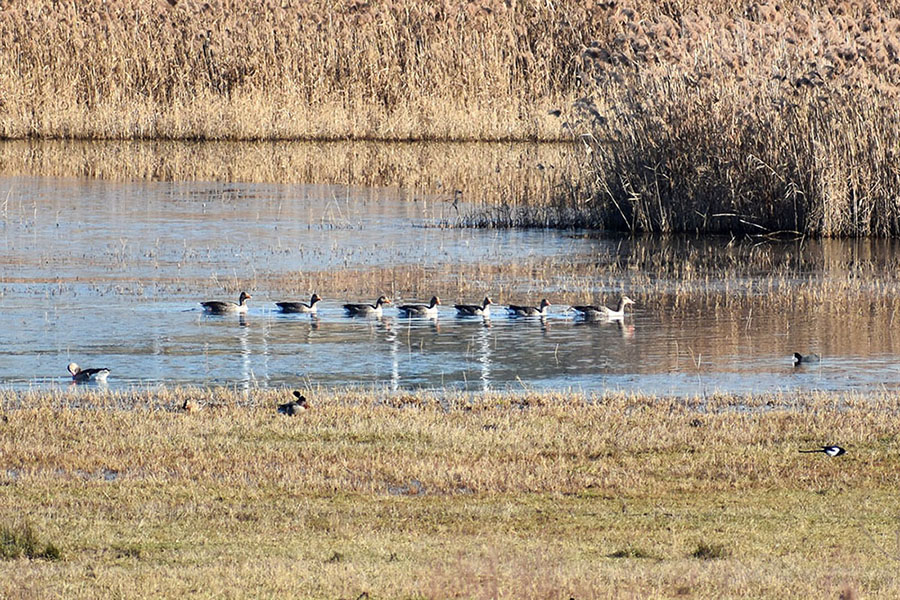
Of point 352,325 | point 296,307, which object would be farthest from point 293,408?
point 296,307

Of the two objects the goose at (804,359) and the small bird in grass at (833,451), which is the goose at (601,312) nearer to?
the goose at (804,359)

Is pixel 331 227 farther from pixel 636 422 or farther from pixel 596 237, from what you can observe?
pixel 636 422

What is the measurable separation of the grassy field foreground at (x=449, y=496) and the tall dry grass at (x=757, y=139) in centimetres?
1170

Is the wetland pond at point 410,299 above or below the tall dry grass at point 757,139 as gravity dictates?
below

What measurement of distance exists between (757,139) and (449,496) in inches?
633

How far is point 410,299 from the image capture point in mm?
19125

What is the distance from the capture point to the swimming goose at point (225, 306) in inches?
700

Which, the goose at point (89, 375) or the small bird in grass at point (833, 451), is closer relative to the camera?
the small bird in grass at point (833, 451)

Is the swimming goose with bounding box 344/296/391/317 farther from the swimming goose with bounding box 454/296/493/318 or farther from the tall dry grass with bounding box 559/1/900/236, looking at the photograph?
the tall dry grass with bounding box 559/1/900/236

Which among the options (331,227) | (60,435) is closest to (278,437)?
(60,435)

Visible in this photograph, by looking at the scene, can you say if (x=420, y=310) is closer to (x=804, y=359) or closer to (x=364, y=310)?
(x=364, y=310)

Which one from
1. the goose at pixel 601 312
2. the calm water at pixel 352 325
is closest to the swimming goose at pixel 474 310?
the calm water at pixel 352 325

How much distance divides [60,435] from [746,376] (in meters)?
6.55

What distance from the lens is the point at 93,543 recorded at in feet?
28.8
